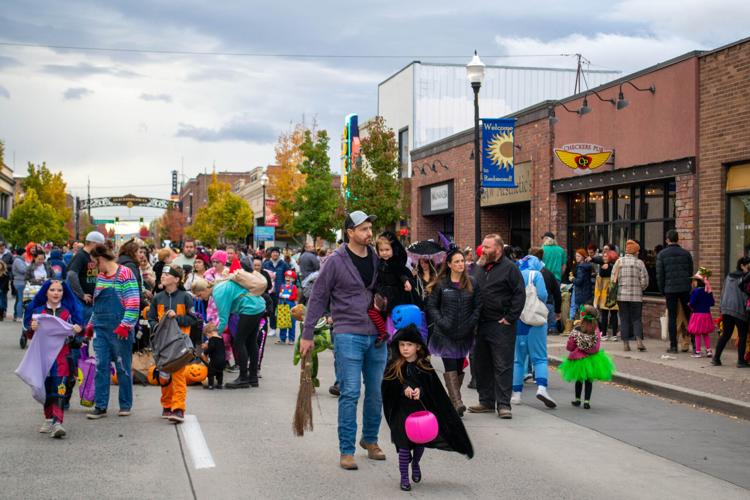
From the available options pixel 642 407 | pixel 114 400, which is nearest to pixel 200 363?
pixel 114 400

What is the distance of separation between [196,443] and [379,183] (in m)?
27.1

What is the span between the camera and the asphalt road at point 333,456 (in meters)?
6.53

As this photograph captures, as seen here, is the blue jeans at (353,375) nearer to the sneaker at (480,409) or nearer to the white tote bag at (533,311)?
the sneaker at (480,409)

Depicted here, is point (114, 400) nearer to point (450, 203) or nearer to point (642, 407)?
point (642, 407)

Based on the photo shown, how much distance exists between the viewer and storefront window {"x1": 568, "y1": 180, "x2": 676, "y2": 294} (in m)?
18.0

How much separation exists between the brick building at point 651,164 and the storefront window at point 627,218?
0.08ft

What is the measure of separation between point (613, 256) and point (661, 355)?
302 centimetres

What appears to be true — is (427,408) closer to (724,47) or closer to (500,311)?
(500,311)

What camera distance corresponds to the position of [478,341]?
10.0 meters

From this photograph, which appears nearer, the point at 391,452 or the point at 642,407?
the point at 391,452

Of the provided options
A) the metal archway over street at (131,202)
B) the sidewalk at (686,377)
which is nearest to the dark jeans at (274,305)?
the sidewalk at (686,377)

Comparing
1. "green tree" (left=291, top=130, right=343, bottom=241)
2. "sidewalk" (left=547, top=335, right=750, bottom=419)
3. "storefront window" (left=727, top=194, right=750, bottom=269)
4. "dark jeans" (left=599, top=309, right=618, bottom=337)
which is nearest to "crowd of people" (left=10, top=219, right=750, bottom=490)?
"sidewalk" (left=547, top=335, right=750, bottom=419)

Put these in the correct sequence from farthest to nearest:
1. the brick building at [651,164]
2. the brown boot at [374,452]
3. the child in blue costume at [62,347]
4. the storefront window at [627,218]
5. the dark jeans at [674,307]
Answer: the storefront window at [627,218], the brick building at [651,164], the dark jeans at [674,307], the child in blue costume at [62,347], the brown boot at [374,452]

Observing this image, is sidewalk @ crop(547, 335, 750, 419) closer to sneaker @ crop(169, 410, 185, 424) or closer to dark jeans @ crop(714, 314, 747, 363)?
dark jeans @ crop(714, 314, 747, 363)
